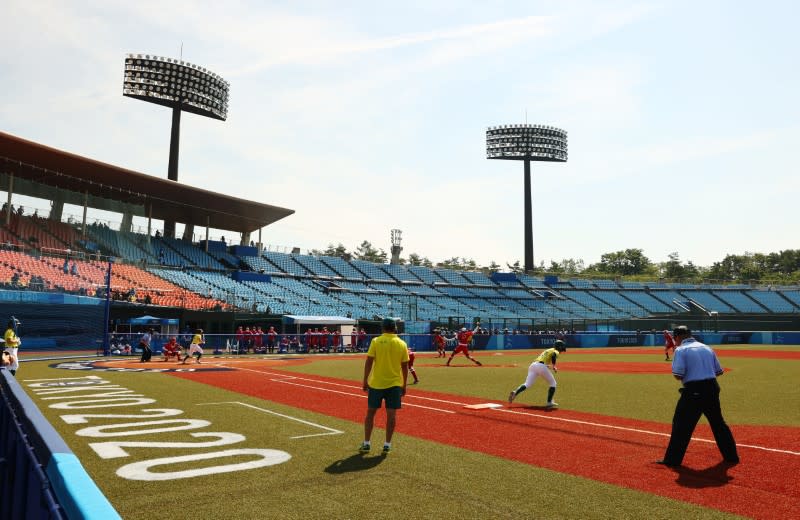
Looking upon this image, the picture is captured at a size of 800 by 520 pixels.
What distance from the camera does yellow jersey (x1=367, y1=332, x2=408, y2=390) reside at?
29.3 ft

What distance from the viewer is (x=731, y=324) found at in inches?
2699

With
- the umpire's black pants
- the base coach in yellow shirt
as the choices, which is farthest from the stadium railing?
the umpire's black pants

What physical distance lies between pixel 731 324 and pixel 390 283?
41.5 meters

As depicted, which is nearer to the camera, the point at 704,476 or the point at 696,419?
the point at 704,476

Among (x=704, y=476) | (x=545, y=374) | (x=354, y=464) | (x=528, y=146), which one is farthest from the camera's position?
(x=528, y=146)

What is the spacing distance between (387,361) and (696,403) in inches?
179

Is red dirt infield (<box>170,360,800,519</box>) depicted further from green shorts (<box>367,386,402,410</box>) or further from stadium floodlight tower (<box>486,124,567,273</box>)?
stadium floodlight tower (<box>486,124,567,273</box>)

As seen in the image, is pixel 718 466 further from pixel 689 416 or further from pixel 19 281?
pixel 19 281

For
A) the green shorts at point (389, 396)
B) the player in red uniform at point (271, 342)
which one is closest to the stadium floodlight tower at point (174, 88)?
the player in red uniform at point (271, 342)

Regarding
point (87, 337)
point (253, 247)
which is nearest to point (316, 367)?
point (87, 337)

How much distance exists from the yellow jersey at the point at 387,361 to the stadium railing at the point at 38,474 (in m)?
4.71

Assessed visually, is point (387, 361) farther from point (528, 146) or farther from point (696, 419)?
point (528, 146)

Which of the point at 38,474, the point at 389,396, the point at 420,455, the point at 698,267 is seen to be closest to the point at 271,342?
the point at 389,396

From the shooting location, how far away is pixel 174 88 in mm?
62750
